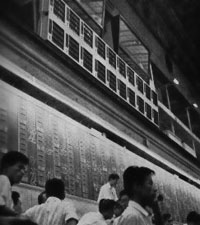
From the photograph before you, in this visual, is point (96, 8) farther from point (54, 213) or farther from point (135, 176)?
point (135, 176)

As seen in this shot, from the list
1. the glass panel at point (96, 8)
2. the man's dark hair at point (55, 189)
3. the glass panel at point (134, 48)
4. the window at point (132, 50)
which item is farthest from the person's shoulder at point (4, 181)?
the glass panel at point (134, 48)

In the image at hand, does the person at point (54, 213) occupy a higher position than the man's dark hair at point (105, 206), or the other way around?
the man's dark hair at point (105, 206)

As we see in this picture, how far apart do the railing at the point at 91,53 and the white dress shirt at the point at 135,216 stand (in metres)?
3.17

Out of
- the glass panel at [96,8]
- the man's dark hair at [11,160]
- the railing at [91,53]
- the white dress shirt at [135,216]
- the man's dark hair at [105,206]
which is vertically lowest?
the white dress shirt at [135,216]

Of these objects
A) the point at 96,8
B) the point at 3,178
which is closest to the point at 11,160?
the point at 3,178

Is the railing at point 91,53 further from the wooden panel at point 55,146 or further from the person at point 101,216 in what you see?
the person at point 101,216

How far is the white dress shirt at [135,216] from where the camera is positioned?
1.78 metres

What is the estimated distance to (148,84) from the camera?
8.02 metres

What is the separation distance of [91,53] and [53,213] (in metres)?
3.52

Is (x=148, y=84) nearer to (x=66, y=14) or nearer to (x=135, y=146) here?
(x=135, y=146)

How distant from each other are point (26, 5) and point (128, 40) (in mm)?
3827

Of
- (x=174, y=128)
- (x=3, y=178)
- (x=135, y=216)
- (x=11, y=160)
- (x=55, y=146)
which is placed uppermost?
(x=174, y=128)

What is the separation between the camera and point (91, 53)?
5590 mm

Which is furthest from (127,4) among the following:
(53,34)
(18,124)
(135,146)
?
(18,124)
